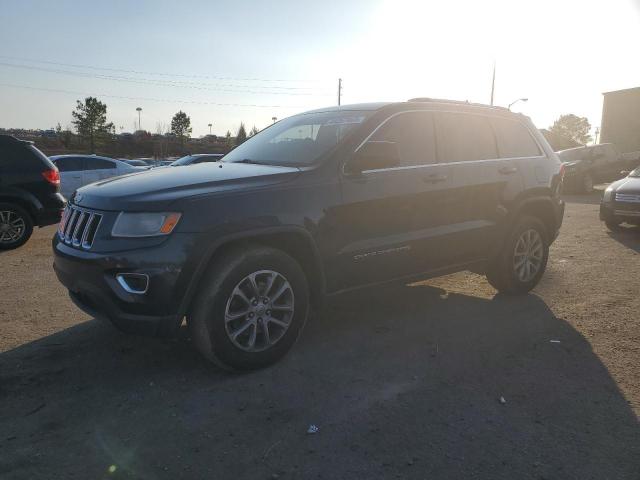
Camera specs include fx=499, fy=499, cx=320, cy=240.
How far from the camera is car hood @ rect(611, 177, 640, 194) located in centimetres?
907

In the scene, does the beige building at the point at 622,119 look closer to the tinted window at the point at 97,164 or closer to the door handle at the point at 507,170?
the tinted window at the point at 97,164

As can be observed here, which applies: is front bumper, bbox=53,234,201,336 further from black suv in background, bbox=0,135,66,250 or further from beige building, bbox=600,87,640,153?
beige building, bbox=600,87,640,153

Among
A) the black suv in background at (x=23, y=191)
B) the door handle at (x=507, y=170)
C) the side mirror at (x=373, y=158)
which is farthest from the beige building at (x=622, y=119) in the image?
the side mirror at (x=373, y=158)

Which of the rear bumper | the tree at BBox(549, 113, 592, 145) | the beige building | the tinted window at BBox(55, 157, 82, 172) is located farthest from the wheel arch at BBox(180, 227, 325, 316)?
the tree at BBox(549, 113, 592, 145)

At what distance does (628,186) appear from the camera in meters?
9.21

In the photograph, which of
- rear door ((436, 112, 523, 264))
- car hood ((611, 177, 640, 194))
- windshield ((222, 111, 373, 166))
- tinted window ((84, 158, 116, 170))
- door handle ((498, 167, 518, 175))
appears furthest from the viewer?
tinted window ((84, 158, 116, 170))

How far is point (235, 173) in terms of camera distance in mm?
3613

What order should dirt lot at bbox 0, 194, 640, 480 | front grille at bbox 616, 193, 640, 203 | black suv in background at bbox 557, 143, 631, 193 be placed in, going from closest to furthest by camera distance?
1. dirt lot at bbox 0, 194, 640, 480
2. front grille at bbox 616, 193, 640, 203
3. black suv in background at bbox 557, 143, 631, 193

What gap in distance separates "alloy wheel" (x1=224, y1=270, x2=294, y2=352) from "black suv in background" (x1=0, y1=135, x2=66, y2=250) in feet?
20.1

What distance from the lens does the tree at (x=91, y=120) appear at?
5203cm

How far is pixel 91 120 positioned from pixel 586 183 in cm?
4916

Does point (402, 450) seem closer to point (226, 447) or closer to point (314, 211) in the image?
point (226, 447)

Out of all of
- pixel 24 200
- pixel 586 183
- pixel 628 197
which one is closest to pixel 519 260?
pixel 628 197

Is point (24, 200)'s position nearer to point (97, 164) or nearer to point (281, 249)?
point (97, 164)
